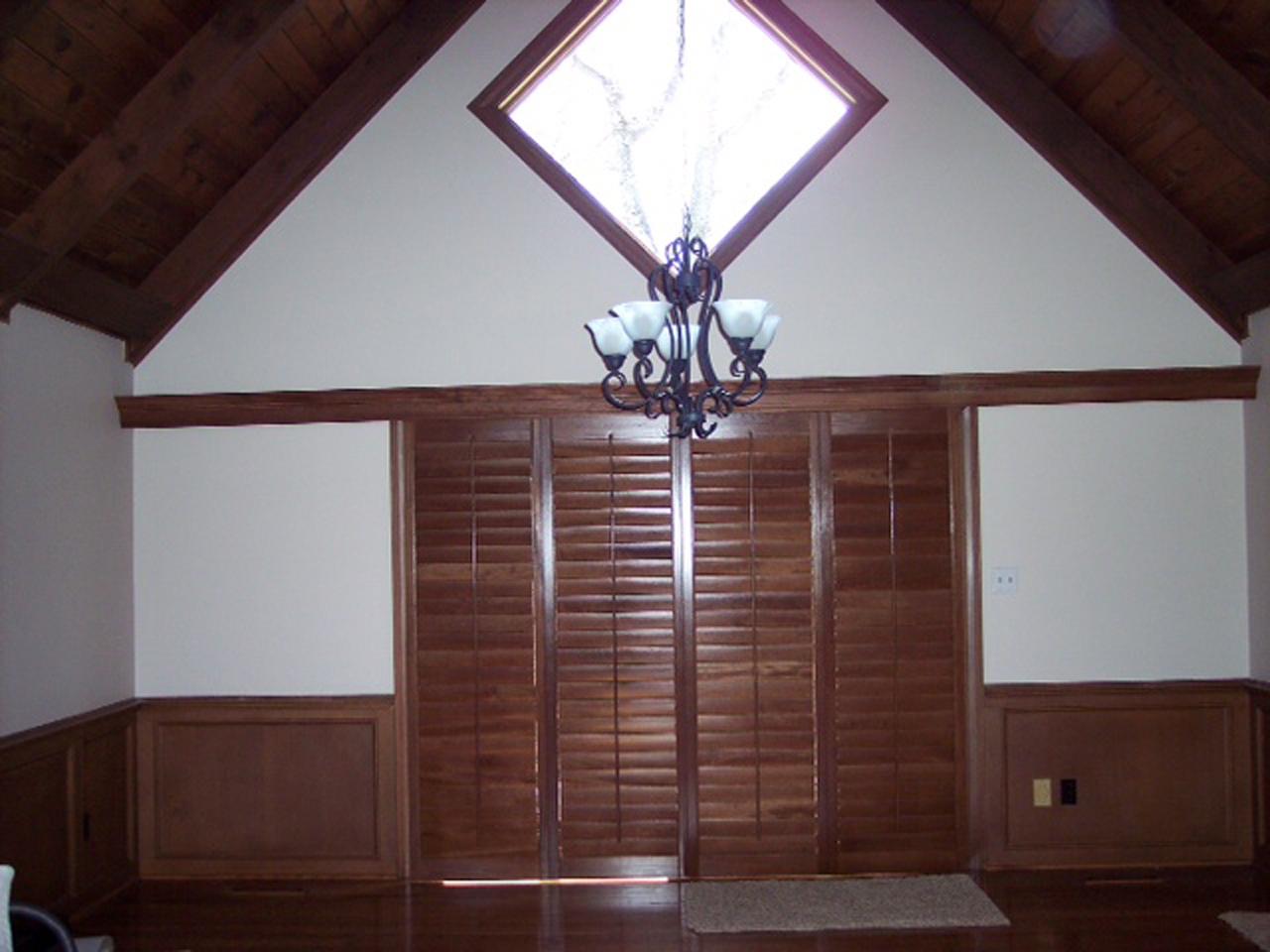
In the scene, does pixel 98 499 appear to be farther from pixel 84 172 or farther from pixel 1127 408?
pixel 1127 408

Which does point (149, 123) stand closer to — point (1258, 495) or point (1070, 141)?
point (1070, 141)

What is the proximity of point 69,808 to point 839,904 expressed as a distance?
2.82 m

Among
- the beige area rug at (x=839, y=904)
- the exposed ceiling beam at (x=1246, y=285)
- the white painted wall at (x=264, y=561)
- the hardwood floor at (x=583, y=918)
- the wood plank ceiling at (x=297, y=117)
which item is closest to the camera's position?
the wood plank ceiling at (x=297, y=117)

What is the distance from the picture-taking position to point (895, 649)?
480cm

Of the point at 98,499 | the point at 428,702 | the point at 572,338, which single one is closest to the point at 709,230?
the point at 572,338

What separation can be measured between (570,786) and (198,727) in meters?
1.54

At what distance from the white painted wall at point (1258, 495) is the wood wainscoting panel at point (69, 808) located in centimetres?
448

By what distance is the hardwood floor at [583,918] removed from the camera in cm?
405

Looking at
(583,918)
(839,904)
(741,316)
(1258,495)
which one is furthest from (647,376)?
(1258,495)

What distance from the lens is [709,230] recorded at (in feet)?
16.0

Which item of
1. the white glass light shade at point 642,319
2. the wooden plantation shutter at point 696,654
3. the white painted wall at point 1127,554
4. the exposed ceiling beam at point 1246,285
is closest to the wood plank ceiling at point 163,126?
the wooden plantation shutter at point 696,654

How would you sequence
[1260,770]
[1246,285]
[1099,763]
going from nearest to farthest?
[1246,285], [1260,770], [1099,763]

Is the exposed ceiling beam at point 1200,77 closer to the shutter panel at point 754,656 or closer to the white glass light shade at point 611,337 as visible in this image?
the shutter panel at point 754,656

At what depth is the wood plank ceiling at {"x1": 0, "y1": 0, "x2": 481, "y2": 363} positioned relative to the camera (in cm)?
359
